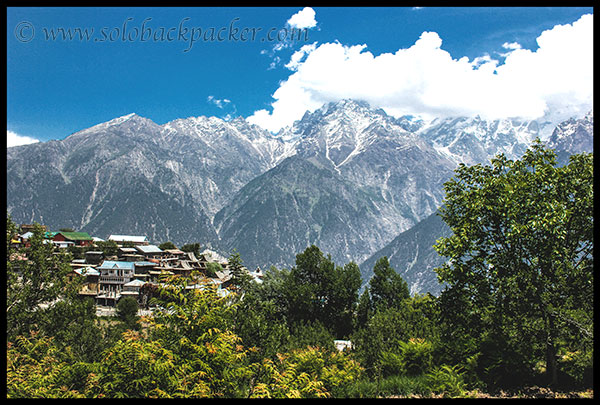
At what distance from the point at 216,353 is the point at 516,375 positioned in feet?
41.4

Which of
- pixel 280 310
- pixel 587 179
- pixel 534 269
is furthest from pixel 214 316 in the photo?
pixel 280 310

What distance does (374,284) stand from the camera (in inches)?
2121

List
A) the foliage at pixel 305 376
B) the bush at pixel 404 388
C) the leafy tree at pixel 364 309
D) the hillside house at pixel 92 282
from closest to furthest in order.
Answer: the foliage at pixel 305 376, the bush at pixel 404 388, the leafy tree at pixel 364 309, the hillside house at pixel 92 282

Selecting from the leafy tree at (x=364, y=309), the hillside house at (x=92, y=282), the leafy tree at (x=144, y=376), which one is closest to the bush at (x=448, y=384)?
the leafy tree at (x=144, y=376)

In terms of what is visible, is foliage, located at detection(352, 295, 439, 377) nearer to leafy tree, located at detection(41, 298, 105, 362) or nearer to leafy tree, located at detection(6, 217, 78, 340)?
leafy tree, located at detection(41, 298, 105, 362)

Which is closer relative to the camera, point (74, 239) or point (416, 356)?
point (416, 356)

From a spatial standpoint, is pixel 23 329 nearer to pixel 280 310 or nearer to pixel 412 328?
pixel 412 328

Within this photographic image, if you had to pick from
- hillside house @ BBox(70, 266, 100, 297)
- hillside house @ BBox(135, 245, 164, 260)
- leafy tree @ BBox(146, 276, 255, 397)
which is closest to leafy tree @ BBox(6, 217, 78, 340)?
leafy tree @ BBox(146, 276, 255, 397)

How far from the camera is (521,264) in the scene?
50.3 ft

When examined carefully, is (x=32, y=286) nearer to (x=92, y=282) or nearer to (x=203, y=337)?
(x=203, y=337)

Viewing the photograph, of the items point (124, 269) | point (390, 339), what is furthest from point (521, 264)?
point (124, 269)

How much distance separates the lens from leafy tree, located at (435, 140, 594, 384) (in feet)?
46.5

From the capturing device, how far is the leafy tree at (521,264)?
1416cm

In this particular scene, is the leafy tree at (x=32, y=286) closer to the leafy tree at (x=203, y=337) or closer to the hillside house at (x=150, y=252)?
the leafy tree at (x=203, y=337)
